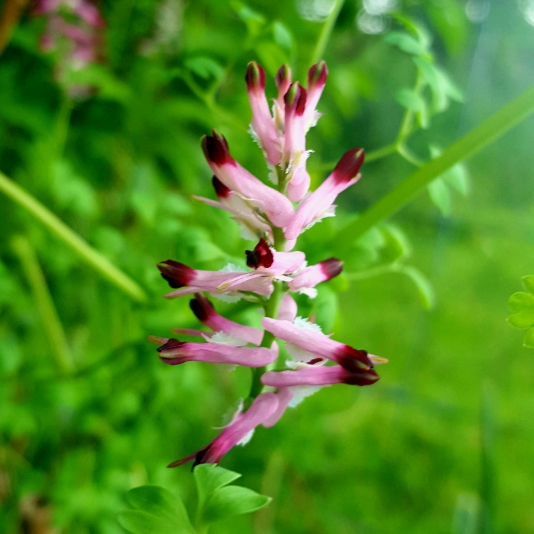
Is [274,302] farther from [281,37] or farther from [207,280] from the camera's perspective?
[281,37]

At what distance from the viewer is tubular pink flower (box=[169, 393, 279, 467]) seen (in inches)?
9.5

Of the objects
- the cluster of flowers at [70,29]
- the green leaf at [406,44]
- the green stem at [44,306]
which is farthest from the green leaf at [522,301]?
the cluster of flowers at [70,29]

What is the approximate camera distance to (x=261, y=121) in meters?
0.25

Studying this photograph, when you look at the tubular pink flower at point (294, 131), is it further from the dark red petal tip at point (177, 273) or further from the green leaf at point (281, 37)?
the green leaf at point (281, 37)

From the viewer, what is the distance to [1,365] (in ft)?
1.85

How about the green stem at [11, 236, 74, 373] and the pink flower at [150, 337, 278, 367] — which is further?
the green stem at [11, 236, 74, 373]

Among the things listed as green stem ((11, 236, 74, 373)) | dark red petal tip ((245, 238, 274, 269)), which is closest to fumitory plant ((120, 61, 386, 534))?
dark red petal tip ((245, 238, 274, 269))

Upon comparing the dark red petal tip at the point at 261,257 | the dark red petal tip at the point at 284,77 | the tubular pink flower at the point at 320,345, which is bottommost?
the tubular pink flower at the point at 320,345

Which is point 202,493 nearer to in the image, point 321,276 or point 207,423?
point 321,276

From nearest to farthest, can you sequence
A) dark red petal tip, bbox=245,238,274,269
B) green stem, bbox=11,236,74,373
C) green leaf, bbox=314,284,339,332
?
dark red petal tip, bbox=245,238,274,269 → green leaf, bbox=314,284,339,332 → green stem, bbox=11,236,74,373

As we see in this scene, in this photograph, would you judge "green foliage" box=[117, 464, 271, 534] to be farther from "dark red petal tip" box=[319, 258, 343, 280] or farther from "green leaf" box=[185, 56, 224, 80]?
"green leaf" box=[185, 56, 224, 80]

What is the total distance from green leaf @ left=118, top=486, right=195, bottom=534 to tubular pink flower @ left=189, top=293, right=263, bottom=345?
0.26 feet

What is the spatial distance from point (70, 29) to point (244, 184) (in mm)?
577

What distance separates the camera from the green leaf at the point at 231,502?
0.23 meters
